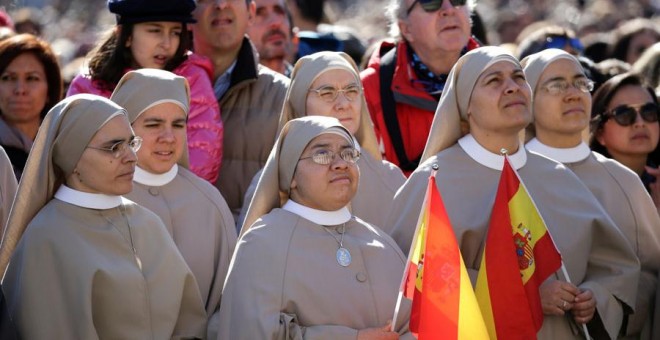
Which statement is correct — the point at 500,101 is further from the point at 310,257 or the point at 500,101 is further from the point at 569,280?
the point at 310,257

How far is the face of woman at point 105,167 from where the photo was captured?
7426mm

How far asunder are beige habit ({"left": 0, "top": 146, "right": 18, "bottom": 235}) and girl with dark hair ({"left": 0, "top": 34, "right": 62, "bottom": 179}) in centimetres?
103

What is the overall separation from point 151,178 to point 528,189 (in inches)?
80.0

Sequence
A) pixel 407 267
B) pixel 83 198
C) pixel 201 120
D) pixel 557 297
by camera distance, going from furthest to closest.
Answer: pixel 201 120 → pixel 557 297 → pixel 83 198 → pixel 407 267

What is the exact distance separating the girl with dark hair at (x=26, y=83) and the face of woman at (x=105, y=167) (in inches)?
84.5

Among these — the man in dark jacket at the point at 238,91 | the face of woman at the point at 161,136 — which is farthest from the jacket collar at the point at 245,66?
the face of woman at the point at 161,136

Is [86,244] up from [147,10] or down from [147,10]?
down

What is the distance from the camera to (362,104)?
9.10m

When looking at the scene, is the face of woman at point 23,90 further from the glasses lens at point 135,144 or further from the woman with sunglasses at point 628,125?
the woman with sunglasses at point 628,125

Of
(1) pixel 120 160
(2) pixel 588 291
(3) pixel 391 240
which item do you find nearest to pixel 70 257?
(1) pixel 120 160

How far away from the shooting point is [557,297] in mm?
7965

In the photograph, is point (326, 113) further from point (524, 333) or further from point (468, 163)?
point (524, 333)

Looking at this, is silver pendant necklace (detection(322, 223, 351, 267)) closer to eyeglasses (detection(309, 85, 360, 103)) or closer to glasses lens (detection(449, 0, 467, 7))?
eyeglasses (detection(309, 85, 360, 103))

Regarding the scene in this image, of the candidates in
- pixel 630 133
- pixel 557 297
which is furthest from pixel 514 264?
pixel 630 133
